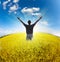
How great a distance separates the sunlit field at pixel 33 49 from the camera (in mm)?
7426

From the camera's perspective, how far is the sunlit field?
743 cm

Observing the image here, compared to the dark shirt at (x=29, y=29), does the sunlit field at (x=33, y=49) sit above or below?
below

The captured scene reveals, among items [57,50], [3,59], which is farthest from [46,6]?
[3,59]

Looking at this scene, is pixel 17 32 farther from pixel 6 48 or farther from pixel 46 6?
pixel 46 6

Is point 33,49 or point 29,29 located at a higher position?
point 29,29

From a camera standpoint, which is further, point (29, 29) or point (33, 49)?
point (29, 29)

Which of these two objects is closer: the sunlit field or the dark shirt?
the sunlit field

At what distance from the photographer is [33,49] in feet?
24.7

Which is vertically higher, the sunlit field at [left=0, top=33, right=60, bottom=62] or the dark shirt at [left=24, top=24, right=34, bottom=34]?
the dark shirt at [left=24, top=24, right=34, bottom=34]

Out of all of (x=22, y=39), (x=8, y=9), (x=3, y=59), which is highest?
(x=8, y=9)

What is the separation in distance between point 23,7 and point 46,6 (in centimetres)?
61

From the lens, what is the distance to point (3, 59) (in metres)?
7.69

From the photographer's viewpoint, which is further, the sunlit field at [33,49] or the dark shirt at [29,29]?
the dark shirt at [29,29]

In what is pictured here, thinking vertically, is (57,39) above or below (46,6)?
below
